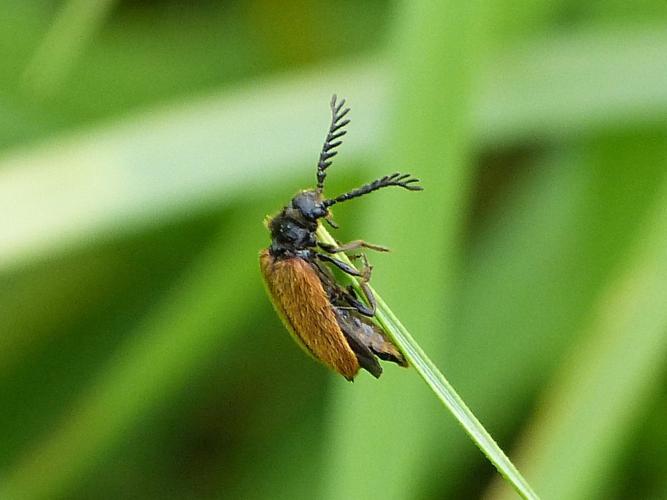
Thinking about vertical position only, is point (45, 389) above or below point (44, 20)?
below

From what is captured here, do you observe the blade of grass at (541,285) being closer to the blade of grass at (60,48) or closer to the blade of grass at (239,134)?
the blade of grass at (239,134)

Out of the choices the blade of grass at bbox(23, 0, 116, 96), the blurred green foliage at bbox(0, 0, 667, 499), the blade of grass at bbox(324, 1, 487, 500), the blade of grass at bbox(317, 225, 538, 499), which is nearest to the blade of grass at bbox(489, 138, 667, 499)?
the blurred green foliage at bbox(0, 0, 667, 499)

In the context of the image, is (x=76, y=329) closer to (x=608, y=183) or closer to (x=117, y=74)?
(x=117, y=74)

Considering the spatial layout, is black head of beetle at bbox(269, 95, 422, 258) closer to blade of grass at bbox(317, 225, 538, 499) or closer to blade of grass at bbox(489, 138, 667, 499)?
blade of grass at bbox(489, 138, 667, 499)

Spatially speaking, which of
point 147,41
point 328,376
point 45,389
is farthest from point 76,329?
point 147,41

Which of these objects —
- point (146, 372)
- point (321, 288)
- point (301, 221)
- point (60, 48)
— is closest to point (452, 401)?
point (321, 288)
